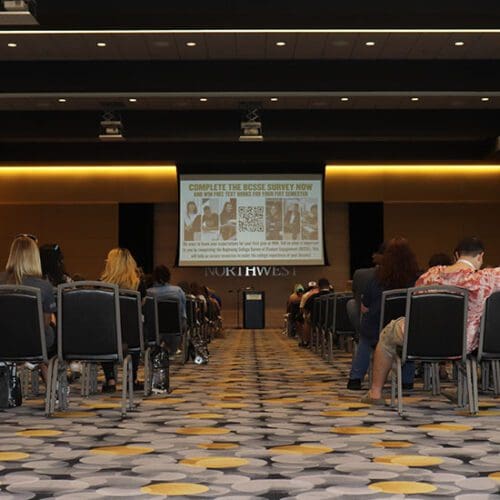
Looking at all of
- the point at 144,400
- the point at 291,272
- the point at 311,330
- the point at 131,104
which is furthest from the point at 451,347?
the point at 291,272

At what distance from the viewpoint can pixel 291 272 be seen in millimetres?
20922

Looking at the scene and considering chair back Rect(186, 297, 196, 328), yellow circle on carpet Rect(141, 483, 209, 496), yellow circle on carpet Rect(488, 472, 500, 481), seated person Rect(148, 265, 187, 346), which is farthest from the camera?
chair back Rect(186, 297, 196, 328)

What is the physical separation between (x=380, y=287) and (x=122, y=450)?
3169 millimetres

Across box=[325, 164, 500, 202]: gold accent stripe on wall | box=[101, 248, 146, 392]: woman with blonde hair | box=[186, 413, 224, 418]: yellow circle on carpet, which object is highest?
box=[325, 164, 500, 202]: gold accent stripe on wall

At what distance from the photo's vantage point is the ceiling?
9703mm

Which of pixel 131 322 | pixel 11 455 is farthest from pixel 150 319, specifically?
pixel 11 455

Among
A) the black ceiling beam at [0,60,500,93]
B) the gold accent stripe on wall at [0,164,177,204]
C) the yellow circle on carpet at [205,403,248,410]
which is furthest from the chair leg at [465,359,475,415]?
the gold accent stripe on wall at [0,164,177,204]

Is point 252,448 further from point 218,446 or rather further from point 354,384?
point 354,384

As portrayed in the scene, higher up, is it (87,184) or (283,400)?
(87,184)

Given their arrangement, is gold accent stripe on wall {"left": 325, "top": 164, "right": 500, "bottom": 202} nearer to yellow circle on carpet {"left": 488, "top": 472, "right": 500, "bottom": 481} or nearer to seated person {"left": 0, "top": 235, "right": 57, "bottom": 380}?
seated person {"left": 0, "top": 235, "right": 57, "bottom": 380}

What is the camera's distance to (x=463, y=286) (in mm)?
5605

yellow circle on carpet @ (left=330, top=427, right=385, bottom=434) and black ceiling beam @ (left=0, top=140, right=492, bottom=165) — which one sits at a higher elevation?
black ceiling beam @ (left=0, top=140, right=492, bottom=165)
